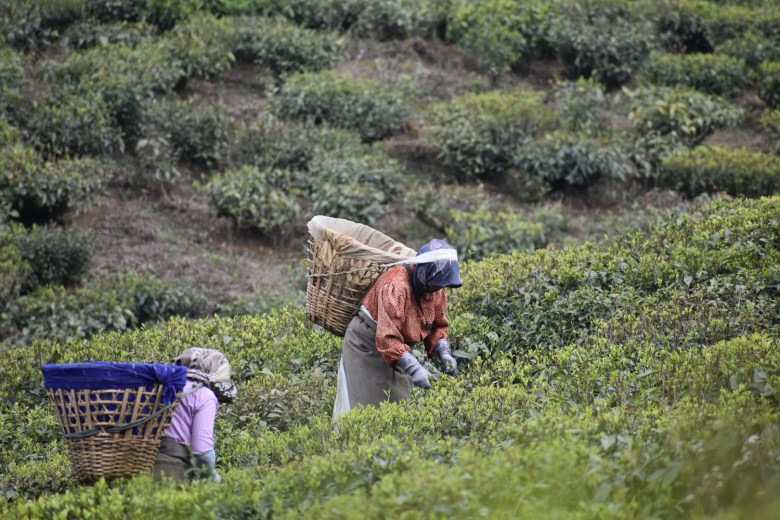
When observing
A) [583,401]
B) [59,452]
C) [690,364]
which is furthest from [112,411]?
[690,364]

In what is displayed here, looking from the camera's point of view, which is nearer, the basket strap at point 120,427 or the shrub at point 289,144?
the basket strap at point 120,427

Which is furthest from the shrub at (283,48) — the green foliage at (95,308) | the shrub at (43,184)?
the green foliage at (95,308)

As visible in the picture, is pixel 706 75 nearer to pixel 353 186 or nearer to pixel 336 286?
pixel 353 186

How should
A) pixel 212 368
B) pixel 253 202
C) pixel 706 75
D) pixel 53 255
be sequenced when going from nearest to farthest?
pixel 212 368 → pixel 53 255 → pixel 253 202 → pixel 706 75

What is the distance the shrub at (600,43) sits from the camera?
1603 cm

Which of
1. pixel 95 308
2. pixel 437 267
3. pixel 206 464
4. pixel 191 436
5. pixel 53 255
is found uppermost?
pixel 437 267

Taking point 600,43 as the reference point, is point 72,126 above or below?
below

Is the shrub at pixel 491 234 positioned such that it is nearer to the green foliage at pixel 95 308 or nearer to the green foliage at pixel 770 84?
the green foliage at pixel 95 308

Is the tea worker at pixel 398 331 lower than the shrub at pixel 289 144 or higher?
higher

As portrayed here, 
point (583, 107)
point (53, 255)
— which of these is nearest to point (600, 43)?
point (583, 107)

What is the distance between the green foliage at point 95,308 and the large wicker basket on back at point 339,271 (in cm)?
410

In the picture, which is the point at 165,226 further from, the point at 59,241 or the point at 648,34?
the point at 648,34

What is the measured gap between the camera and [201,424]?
5301mm

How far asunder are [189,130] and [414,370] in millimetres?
8787
